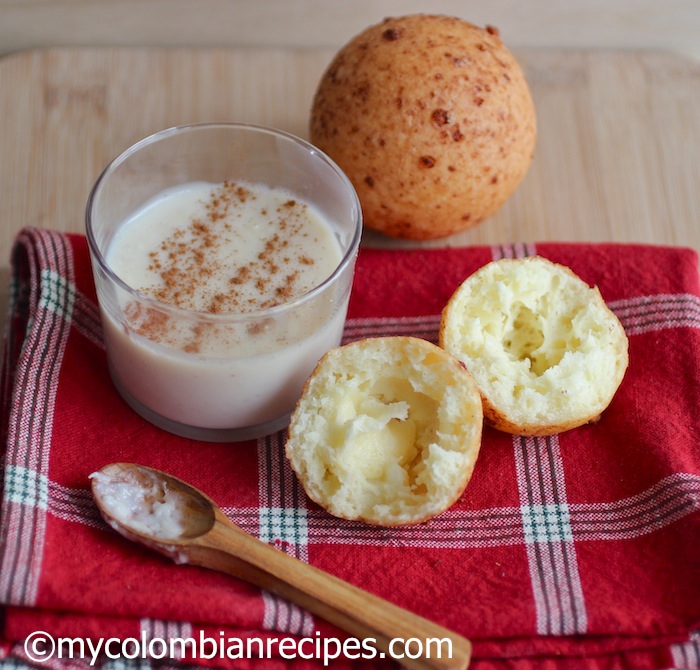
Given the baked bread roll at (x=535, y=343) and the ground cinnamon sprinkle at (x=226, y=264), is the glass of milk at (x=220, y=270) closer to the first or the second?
the ground cinnamon sprinkle at (x=226, y=264)

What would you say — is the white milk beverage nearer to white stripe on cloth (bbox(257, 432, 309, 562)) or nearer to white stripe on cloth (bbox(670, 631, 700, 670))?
white stripe on cloth (bbox(257, 432, 309, 562))

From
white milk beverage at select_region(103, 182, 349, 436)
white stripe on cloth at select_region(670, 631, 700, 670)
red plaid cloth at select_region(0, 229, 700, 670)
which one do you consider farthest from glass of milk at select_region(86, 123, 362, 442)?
white stripe on cloth at select_region(670, 631, 700, 670)

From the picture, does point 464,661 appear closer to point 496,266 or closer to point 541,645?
point 541,645

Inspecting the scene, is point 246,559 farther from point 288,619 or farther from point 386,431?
point 386,431

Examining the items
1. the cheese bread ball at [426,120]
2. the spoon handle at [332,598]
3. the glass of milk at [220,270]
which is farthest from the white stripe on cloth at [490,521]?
the cheese bread ball at [426,120]

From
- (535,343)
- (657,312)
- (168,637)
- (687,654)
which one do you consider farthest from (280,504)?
(657,312)

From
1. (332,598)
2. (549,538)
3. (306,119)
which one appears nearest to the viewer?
(332,598)

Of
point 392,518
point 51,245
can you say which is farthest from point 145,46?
point 392,518
